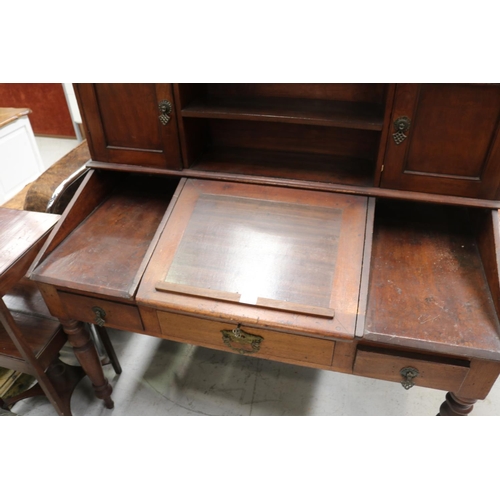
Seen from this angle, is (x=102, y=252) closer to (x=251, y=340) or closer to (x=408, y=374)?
(x=251, y=340)

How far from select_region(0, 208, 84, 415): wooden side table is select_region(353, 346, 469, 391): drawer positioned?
1230 millimetres

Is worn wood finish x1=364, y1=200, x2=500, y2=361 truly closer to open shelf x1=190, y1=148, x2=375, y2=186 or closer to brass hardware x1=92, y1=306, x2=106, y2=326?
open shelf x1=190, y1=148, x2=375, y2=186

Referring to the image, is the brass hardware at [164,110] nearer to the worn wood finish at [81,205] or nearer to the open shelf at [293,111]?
the open shelf at [293,111]

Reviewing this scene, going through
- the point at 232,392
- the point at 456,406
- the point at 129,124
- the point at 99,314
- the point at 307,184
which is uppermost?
the point at 129,124

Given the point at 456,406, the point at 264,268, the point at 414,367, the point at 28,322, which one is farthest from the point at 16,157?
the point at 456,406

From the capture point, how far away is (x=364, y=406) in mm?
1978

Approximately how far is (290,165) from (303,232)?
33cm

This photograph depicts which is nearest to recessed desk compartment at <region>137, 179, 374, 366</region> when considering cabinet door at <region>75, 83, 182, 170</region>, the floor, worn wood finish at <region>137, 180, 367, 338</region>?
worn wood finish at <region>137, 180, 367, 338</region>

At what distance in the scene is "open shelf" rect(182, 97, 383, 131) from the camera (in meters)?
1.36

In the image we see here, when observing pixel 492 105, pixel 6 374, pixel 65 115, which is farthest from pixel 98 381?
pixel 65 115

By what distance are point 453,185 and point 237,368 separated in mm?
1419

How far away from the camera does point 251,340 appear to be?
1341mm

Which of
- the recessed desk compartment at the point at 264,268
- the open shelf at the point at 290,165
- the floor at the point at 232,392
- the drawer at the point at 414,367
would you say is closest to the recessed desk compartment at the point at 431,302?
the drawer at the point at 414,367

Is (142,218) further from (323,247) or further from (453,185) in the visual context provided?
(453,185)
